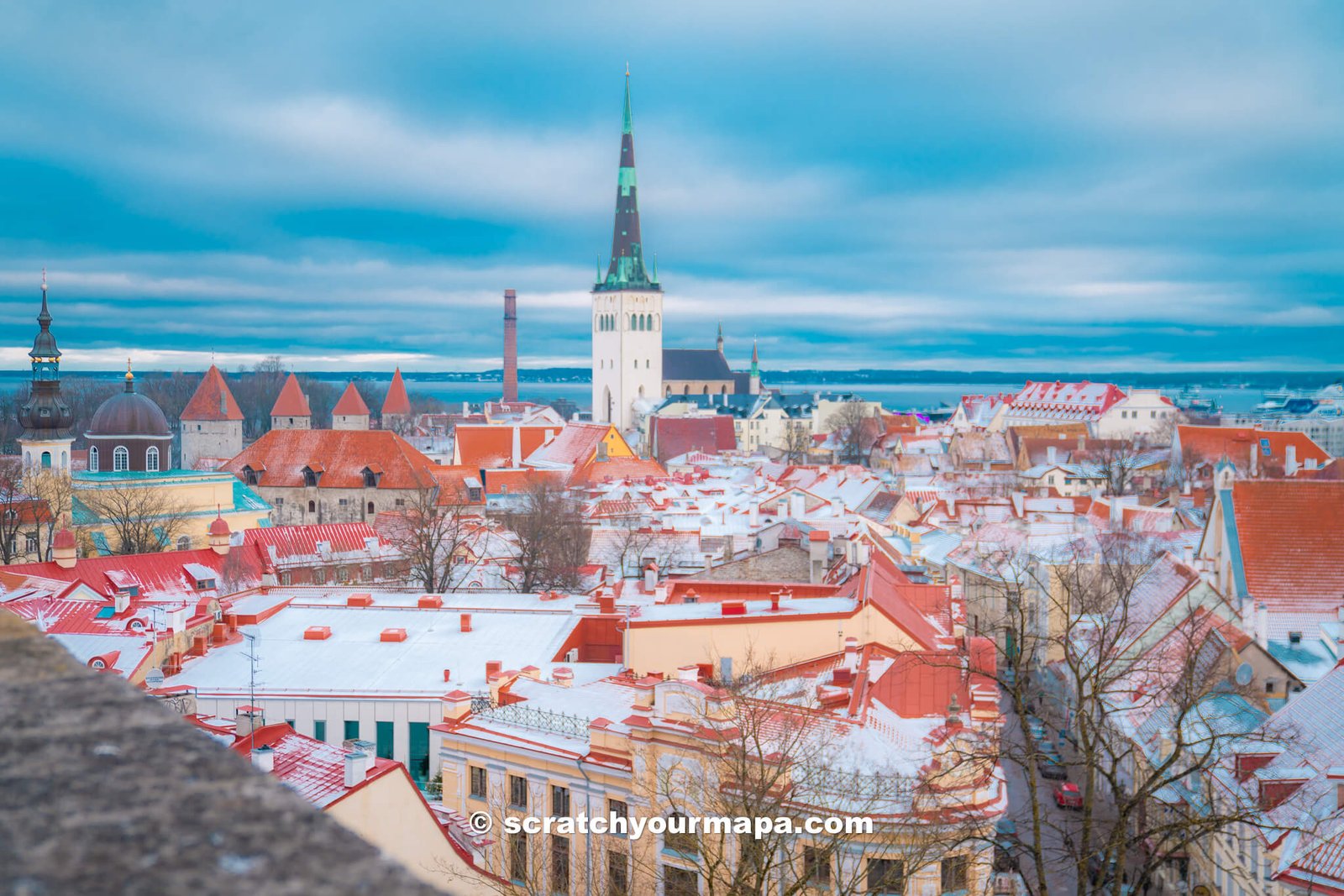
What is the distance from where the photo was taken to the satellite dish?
24.4 metres

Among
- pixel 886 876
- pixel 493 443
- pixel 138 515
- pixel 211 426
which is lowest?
pixel 886 876

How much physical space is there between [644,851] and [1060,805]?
597 inches

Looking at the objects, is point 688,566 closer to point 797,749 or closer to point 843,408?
point 797,749

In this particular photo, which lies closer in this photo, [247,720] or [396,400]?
[247,720]

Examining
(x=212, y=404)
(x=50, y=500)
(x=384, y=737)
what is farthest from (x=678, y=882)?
(x=212, y=404)

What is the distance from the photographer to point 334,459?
60031 millimetres

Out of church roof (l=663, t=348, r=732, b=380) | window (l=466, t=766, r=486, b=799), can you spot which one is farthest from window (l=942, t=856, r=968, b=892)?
church roof (l=663, t=348, r=732, b=380)

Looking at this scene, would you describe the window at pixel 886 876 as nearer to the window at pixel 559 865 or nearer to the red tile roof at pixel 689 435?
the window at pixel 559 865

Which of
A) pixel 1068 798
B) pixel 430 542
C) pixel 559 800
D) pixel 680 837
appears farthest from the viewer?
pixel 430 542

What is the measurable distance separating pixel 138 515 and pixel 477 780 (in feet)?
115

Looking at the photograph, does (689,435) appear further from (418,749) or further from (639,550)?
(418,749)

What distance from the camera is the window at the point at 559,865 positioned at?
14.5 m

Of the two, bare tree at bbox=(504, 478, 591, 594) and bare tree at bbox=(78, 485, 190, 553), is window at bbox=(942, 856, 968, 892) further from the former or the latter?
bare tree at bbox=(78, 485, 190, 553)

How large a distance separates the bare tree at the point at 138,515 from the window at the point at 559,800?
112 feet
